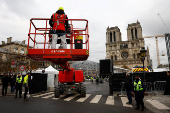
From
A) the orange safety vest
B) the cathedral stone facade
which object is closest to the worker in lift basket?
the orange safety vest

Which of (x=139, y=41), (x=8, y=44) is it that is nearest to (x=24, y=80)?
(x=8, y=44)

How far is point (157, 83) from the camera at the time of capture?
40.0 feet

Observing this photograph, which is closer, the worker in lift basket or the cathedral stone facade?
the worker in lift basket

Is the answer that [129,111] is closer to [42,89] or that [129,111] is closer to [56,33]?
[56,33]

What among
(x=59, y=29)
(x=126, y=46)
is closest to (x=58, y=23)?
(x=59, y=29)

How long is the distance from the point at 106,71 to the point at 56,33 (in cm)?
713

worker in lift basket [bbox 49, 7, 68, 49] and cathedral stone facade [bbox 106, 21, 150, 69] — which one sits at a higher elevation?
cathedral stone facade [bbox 106, 21, 150, 69]

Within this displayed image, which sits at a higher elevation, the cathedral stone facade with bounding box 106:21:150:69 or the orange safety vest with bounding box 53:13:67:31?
the cathedral stone facade with bounding box 106:21:150:69

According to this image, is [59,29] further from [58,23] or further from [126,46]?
[126,46]

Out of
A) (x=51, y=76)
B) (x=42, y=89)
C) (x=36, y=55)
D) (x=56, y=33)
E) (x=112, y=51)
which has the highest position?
(x=112, y=51)

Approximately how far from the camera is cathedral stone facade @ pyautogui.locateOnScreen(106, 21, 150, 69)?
7381 cm

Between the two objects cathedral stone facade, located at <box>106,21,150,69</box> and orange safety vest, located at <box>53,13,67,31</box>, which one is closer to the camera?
orange safety vest, located at <box>53,13,67,31</box>

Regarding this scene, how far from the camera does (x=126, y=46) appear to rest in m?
78.2

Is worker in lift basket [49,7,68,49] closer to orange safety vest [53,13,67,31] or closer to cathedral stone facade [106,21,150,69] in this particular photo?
orange safety vest [53,13,67,31]
